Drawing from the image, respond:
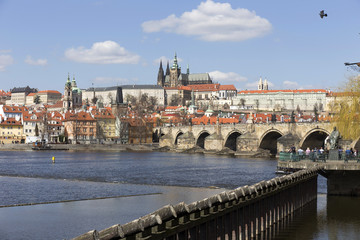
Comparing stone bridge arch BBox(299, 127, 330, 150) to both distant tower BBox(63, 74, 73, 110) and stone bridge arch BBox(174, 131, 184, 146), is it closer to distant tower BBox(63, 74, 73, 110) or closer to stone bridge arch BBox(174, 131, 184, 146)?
stone bridge arch BBox(174, 131, 184, 146)

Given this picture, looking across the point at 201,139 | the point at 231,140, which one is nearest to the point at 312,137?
the point at 231,140

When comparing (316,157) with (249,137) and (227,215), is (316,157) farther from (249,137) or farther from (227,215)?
(249,137)

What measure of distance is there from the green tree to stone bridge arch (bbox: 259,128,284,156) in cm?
4660

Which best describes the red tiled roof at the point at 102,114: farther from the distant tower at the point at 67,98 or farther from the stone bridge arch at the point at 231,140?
the distant tower at the point at 67,98

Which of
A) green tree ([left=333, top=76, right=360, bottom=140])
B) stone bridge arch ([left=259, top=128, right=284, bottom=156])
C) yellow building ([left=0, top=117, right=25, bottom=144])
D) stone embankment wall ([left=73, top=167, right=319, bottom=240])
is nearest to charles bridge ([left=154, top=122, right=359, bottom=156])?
stone bridge arch ([left=259, top=128, right=284, bottom=156])

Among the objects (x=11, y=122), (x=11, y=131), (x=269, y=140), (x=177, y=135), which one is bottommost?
(x=177, y=135)

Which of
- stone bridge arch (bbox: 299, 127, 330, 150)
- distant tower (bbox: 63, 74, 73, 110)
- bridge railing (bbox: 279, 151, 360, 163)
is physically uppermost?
distant tower (bbox: 63, 74, 73, 110)

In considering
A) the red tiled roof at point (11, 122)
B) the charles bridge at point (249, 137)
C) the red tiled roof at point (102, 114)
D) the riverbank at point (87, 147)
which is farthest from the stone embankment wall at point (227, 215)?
the red tiled roof at point (102, 114)

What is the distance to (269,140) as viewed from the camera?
→ 89.9 m

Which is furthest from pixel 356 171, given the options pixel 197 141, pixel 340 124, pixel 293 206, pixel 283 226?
pixel 197 141

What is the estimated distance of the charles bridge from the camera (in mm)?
77250

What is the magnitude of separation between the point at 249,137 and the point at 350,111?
5039 cm

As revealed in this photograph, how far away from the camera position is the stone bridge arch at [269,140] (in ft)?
288

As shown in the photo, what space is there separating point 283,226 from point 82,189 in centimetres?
1697
